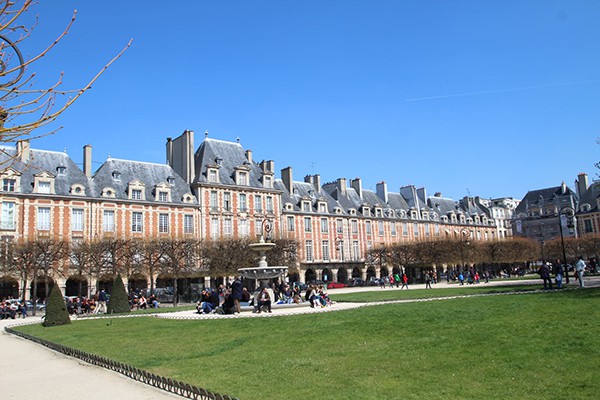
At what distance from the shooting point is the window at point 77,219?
3766 cm

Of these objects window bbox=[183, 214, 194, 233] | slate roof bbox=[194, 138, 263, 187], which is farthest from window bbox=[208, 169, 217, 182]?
window bbox=[183, 214, 194, 233]

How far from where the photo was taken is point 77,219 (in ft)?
124

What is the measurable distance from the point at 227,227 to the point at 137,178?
8.34 metres

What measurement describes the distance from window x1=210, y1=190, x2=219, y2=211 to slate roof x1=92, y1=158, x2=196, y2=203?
1.96m

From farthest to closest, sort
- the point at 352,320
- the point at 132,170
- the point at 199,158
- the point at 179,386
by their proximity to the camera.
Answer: the point at 199,158 < the point at 132,170 < the point at 352,320 < the point at 179,386

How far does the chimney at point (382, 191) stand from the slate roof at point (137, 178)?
27.2 metres

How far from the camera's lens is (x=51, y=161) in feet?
128

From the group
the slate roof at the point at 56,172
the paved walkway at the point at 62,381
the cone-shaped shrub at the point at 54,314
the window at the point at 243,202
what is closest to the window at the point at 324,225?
the window at the point at 243,202

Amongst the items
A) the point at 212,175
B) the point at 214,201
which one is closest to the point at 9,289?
the point at 214,201

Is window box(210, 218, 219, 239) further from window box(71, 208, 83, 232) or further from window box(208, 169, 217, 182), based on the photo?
window box(71, 208, 83, 232)

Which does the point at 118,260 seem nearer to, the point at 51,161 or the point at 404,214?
the point at 51,161

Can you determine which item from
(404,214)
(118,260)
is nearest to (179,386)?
(118,260)

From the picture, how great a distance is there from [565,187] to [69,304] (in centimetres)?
6781

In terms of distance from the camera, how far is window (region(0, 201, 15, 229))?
115ft
